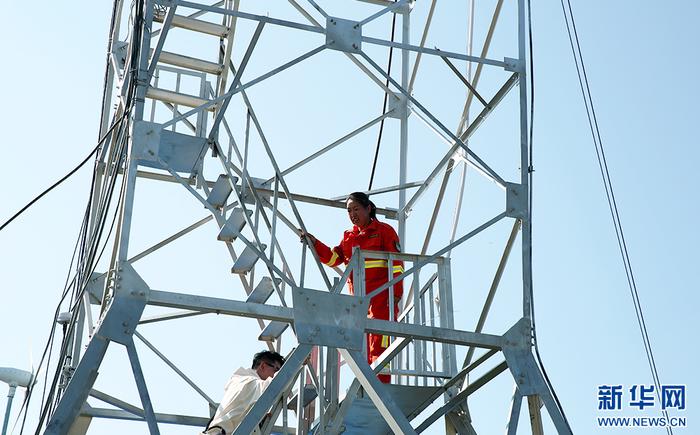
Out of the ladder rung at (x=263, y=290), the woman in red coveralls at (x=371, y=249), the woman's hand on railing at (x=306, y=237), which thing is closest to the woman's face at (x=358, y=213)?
the woman in red coveralls at (x=371, y=249)

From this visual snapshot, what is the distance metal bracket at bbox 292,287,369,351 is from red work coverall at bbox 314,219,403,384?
1.60 m

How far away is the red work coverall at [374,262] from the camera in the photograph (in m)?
12.3

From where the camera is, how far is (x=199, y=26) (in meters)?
14.5

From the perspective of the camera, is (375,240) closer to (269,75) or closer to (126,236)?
(269,75)

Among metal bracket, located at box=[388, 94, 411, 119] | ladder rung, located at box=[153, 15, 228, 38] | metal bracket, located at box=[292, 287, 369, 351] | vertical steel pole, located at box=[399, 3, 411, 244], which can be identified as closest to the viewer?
metal bracket, located at box=[292, 287, 369, 351]

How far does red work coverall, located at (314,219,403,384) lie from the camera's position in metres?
12.3

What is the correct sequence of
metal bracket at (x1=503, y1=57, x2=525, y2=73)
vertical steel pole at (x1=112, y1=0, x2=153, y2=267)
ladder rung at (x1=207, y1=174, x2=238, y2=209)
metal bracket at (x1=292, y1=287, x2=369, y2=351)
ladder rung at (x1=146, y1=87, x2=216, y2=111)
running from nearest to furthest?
vertical steel pole at (x1=112, y1=0, x2=153, y2=267)
metal bracket at (x1=292, y1=287, x2=369, y2=351)
metal bracket at (x1=503, y1=57, x2=525, y2=73)
ladder rung at (x1=207, y1=174, x2=238, y2=209)
ladder rung at (x1=146, y1=87, x2=216, y2=111)

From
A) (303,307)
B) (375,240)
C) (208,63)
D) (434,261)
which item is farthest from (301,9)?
(303,307)

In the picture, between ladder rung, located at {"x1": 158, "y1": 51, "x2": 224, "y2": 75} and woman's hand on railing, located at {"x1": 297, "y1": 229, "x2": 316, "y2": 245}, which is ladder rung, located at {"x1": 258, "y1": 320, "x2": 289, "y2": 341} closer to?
woman's hand on railing, located at {"x1": 297, "y1": 229, "x2": 316, "y2": 245}

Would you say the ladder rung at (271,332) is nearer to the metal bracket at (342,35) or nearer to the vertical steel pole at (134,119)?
the vertical steel pole at (134,119)

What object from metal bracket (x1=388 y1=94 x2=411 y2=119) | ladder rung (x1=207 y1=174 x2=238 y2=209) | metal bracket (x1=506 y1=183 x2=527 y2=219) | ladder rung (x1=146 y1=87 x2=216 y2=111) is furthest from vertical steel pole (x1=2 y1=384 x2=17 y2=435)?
metal bracket (x1=388 y1=94 x2=411 y2=119)

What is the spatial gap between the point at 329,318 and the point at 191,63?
17.0ft

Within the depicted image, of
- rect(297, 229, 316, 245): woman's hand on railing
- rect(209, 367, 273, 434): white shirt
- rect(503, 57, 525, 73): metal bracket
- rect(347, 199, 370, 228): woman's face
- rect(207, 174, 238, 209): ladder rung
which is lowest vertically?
rect(209, 367, 273, 434): white shirt

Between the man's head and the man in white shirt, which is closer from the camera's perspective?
the man in white shirt
